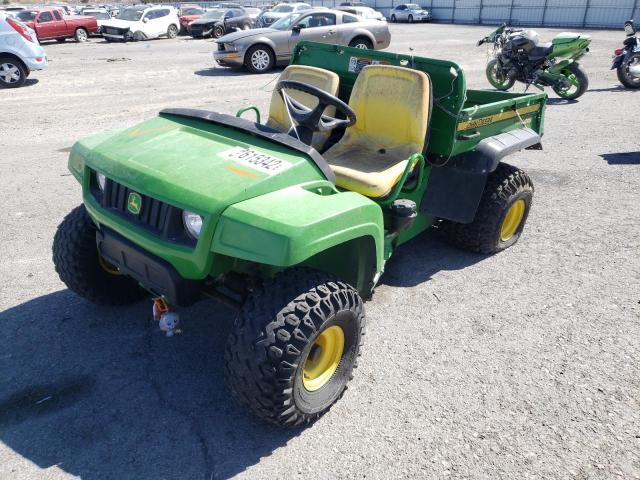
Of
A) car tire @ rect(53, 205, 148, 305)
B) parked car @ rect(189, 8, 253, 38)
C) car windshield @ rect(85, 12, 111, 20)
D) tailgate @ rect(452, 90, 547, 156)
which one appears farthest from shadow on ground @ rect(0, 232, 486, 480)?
car windshield @ rect(85, 12, 111, 20)

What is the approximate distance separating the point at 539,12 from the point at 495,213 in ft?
108

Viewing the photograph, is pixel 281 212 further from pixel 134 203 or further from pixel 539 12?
pixel 539 12

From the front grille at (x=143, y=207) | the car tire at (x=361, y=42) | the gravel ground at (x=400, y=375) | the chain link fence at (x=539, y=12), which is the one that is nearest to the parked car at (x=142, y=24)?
the car tire at (x=361, y=42)

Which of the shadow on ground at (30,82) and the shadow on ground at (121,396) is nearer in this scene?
the shadow on ground at (121,396)

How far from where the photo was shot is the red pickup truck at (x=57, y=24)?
20.8m

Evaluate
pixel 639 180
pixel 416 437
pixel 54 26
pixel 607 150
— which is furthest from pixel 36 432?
pixel 54 26

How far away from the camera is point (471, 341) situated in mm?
3324

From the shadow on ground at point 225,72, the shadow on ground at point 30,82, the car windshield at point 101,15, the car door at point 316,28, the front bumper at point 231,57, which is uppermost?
the car door at point 316,28

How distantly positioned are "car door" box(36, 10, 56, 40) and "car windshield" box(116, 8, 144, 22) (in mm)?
2669

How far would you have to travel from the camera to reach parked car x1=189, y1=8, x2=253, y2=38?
22.0 meters

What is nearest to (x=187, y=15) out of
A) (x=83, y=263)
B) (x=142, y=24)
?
(x=142, y=24)

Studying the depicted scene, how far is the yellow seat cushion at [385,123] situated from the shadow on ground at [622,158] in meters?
4.25

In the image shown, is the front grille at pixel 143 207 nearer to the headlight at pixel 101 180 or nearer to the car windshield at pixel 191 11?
the headlight at pixel 101 180

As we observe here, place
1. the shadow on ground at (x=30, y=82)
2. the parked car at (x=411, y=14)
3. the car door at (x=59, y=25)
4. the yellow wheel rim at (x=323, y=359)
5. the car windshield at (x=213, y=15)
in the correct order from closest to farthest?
the yellow wheel rim at (x=323, y=359) → the shadow on ground at (x=30, y=82) → the car door at (x=59, y=25) → the car windshield at (x=213, y=15) → the parked car at (x=411, y=14)
